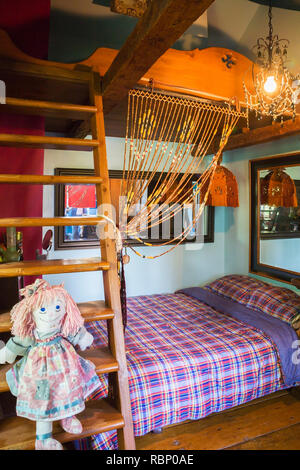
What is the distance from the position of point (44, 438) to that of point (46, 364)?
30 cm

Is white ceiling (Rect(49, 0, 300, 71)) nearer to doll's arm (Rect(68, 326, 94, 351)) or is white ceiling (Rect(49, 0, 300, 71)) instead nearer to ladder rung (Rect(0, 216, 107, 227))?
ladder rung (Rect(0, 216, 107, 227))

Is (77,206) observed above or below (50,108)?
below

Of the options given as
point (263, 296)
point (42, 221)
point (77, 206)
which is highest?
point (77, 206)

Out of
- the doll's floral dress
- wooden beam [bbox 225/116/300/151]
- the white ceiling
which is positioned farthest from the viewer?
the white ceiling

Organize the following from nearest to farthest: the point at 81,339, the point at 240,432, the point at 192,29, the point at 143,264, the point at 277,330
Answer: the point at 81,339 → the point at 240,432 → the point at 277,330 → the point at 192,29 → the point at 143,264

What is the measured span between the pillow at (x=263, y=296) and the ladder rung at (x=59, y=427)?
173cm

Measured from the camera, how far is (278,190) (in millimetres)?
3336

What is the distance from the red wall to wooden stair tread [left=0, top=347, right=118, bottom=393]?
1.17m

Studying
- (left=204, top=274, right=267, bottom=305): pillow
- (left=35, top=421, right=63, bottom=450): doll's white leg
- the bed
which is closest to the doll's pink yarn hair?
(left=35, top=421, right=63, bottom=450): doll's white leg

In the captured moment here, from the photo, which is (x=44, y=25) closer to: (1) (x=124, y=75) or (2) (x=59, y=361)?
(1) (x=124, y=75)

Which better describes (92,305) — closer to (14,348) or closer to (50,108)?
(14,348)

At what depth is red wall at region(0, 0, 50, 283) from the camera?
2207 mm

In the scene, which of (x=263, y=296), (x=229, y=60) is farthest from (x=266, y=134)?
(x=263, y=296)

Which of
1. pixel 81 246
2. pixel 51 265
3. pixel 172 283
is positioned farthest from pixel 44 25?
pixel 172 283
